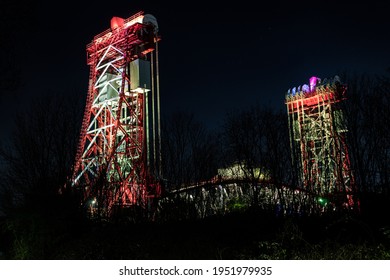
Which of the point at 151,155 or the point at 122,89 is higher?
the point at 122,89

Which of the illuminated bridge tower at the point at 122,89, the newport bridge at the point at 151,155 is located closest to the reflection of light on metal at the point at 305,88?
the newport bridge at the point at 151,155

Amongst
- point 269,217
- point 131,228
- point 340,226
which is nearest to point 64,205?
point 131,228

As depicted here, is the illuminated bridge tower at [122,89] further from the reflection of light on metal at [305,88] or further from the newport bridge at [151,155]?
the reflection of light on metal at [305,88]

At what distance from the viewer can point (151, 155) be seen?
28.5 ft

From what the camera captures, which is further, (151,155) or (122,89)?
(122,89)

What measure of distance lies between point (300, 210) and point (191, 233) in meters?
1.66

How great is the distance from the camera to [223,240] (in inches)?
214

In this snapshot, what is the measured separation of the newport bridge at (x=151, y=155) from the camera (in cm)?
650

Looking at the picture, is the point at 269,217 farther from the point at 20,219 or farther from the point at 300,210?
the point at 20,219

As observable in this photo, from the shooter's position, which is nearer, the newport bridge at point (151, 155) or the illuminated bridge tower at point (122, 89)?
the newport bridge at point (151, 155)

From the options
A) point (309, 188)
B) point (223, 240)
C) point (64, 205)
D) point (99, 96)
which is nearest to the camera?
point (223, 240)

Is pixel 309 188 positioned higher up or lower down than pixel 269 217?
higher up
